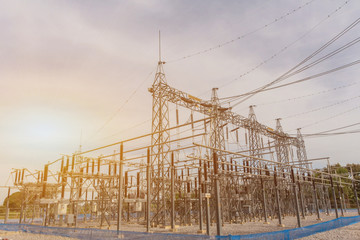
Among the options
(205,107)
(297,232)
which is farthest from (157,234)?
(205,107)

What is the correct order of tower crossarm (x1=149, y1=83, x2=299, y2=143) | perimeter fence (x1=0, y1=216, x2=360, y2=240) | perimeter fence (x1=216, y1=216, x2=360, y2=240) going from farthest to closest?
tower crossarm (x1=149, y1=83, x2=299, y2=143) → perimeter fence (x1=0, y1=216, x2=360, y2=240) → perimeter fence (x1=216, y1=216, x2=360, y2=240)

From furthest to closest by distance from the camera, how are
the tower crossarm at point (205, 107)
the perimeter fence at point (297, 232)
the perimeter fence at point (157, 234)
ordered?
the tower crossarm at point (205, 107) → the perimeter fence at point (157, 234) → the perimeter fence at point (297, 232)

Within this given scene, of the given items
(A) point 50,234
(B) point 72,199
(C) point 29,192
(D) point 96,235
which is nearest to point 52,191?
(C) point 29,192

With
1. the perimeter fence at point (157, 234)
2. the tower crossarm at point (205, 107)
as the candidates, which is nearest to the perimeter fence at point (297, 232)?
the perimeter fence at point (157, 234)

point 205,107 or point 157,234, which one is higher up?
point 205,107

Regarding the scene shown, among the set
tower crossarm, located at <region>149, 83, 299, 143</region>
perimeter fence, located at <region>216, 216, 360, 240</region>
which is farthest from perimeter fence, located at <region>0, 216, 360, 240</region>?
tower crossarm, located at <region>149, 83, 299, 143</region>

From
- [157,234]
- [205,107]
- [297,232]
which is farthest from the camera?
[205,107]

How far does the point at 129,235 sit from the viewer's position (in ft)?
41.1

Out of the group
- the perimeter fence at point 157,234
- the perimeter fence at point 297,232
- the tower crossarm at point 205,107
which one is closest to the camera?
the perimeter fence at point 297,232

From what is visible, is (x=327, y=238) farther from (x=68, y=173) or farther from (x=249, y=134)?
(x=249, y=134)

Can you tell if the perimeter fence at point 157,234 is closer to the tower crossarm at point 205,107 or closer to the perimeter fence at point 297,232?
the perimeter fence at point 297,232

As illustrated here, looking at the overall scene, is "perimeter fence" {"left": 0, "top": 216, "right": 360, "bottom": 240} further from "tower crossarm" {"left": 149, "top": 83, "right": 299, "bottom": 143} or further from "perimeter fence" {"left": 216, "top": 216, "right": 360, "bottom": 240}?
"tower crossarm" {"left": 149, "top": 83, "right": 299, "bottom": 143}

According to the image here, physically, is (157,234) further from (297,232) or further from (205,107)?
(205,107)

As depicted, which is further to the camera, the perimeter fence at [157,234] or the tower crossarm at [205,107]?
the tower crossarm at [205,107]
